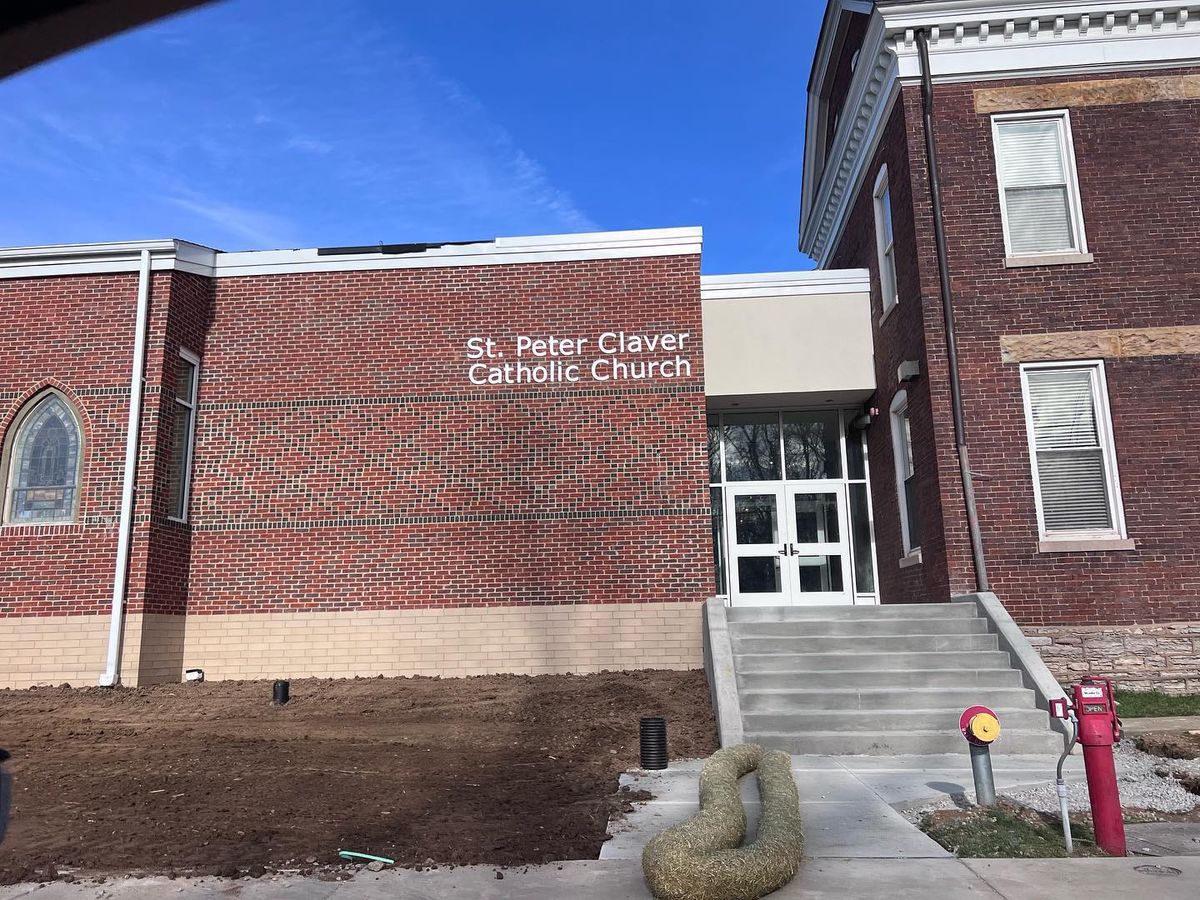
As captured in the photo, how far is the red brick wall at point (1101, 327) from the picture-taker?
1073 centimetres

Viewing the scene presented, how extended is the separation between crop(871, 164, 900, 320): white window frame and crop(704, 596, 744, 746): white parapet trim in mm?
5288

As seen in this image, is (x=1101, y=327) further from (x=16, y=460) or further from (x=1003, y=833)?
(x=16, y=460)

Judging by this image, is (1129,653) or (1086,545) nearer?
(1129,653)

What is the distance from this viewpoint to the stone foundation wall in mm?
10422

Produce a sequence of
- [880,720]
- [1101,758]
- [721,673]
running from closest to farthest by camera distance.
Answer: [1101,758] < [880,720] < [721,673]

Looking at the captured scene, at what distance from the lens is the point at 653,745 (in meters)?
7.59

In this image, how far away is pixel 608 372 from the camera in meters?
12.6

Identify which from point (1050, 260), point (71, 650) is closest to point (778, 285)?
point (1050, 260)

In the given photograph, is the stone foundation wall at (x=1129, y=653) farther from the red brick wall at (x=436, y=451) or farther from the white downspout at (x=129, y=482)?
the white downspout at (x=129, y=482)

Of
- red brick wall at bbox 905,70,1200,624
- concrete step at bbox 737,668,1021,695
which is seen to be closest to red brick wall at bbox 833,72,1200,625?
red brick wall at bbox 905,70,1200,624

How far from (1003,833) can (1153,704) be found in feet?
18.9

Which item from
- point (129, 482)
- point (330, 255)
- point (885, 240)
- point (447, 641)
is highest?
point (885, 240)

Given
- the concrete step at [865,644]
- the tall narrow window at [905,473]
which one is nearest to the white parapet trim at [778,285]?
the tall narrow window at [905,473]

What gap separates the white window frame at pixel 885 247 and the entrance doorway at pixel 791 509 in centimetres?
227
